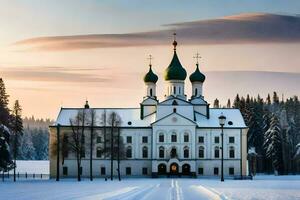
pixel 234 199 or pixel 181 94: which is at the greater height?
pixel 181 94

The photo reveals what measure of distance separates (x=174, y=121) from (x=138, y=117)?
27.2ft

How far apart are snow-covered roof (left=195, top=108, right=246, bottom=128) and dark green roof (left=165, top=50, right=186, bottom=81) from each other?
24.6 feet

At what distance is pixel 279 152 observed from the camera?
120 m

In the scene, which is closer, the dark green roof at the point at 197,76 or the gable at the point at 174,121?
the gable at the point at 174,121

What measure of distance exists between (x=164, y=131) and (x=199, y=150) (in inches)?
264

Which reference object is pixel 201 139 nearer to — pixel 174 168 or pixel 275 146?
pixel 174 168

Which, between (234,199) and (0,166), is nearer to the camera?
(234,199)

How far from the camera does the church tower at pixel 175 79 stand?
118m

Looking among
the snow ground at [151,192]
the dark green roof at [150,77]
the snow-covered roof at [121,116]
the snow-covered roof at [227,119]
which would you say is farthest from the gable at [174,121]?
the snow ground at [151,192]

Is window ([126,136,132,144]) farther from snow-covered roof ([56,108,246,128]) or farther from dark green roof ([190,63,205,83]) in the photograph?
dark green roof ([190,63,205,83])

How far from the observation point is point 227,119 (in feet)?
383

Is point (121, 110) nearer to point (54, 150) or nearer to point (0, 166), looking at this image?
point (54, 150)

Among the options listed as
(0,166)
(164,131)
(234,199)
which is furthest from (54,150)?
(234,199)

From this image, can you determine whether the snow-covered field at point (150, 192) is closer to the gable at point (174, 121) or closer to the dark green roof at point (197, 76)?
the gable at point (174, 121)
